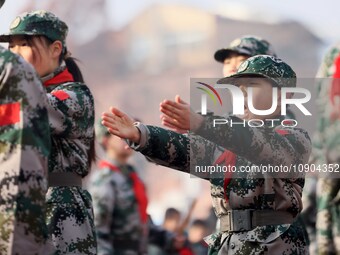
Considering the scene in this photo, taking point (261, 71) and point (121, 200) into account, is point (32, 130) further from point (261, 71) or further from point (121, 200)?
point (121, 200)

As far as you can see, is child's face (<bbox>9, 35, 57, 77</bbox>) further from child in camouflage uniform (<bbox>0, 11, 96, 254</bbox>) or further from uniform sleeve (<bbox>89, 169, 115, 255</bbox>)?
uniform sleeve (<bbox>89, 169, 115, 255</bbox>)

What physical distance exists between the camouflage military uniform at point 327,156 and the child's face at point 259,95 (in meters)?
2.81

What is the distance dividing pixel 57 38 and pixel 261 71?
134cm

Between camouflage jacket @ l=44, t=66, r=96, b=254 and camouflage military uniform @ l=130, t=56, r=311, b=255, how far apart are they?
61cm

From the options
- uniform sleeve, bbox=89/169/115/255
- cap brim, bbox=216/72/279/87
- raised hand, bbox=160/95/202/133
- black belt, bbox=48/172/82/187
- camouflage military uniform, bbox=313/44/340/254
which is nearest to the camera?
raised hand, bbox=160/95/202/133

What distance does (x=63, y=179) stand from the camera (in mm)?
7410

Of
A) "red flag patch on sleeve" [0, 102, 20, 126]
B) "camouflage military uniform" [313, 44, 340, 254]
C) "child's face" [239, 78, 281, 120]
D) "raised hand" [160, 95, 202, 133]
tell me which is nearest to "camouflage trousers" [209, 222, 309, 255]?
"child's face" [239, 78, 281, 120]

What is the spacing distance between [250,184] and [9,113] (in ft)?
6.18

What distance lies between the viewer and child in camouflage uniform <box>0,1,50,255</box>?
5570 millimetres

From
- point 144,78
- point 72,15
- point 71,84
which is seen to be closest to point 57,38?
point 71,84

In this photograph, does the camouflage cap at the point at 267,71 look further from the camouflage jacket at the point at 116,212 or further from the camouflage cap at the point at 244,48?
the camouflage jacket at the point at 116,212

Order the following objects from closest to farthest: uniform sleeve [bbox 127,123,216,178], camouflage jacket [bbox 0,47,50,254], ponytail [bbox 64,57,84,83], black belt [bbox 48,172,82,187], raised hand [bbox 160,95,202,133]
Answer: camouflage jacket [bbox 0,47,50,254], raised hand [bbox 160,95,202,133], uniform sleeve [bbox 127,123,216,178], black belt [bbox 48,172,82,187], ponytail [bbox 64,57,84,83]

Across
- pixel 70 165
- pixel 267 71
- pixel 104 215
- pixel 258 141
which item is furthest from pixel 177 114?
pixel 104 215

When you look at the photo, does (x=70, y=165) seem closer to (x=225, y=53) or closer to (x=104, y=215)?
(x=225, y=53)
